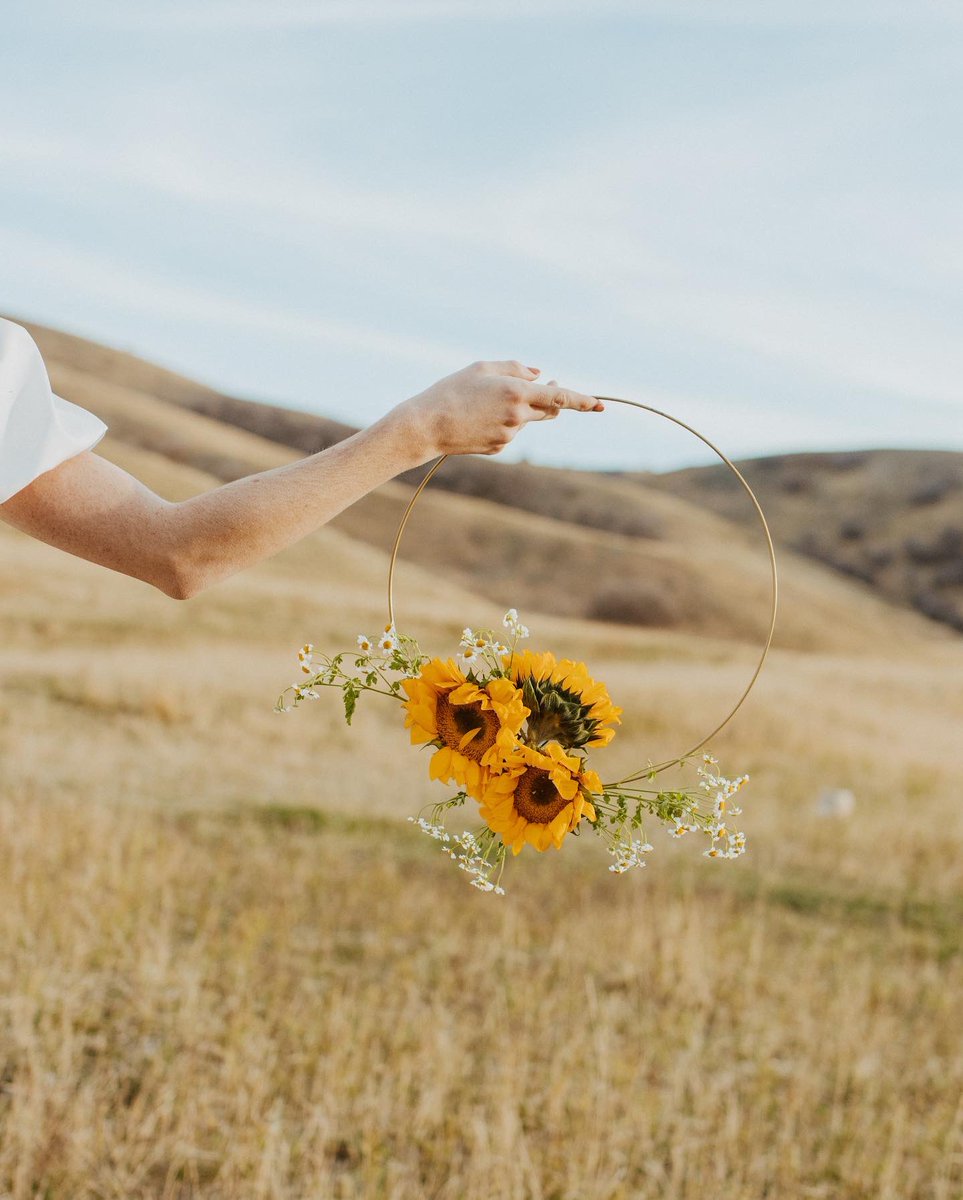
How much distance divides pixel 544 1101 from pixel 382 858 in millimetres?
4557

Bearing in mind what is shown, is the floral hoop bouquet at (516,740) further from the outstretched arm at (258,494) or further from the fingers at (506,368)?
the fingers at (506,368)

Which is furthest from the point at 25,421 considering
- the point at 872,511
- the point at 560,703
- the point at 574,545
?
the point at 872,511

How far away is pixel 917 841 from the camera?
11.9 meters

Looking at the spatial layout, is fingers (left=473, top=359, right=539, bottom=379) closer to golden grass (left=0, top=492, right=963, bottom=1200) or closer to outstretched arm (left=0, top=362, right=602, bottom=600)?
outstretched arm (left=0, top=362, right=602, bottom=600)

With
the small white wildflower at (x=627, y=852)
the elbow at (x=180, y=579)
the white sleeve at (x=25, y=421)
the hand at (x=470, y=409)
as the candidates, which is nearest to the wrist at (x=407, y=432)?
the hand at (x=470, y=409)

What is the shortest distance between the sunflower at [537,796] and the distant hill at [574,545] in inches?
2139

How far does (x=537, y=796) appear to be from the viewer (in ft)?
6.73

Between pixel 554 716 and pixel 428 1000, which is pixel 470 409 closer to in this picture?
pixel 554 716

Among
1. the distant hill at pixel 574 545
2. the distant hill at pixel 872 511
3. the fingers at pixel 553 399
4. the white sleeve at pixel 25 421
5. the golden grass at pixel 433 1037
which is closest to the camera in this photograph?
the white sleeve at pixel 25 421

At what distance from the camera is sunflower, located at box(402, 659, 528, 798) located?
2.02m

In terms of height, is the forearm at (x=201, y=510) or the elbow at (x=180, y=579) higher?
the forearm at (x=201, y=510)

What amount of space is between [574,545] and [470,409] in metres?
80.2

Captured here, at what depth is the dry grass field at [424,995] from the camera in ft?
14.6

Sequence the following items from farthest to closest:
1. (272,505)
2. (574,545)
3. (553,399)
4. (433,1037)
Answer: (574,545) → (433,1037) → (553,399) → (272,505)
